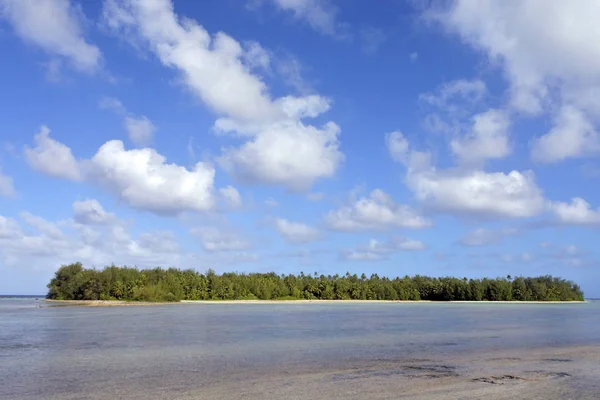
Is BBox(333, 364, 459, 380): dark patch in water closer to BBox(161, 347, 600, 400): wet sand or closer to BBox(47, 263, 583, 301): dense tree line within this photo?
BBox(161, 347, 600, 400): wet sand

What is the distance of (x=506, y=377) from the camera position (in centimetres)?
1708

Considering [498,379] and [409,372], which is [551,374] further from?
[409,372]

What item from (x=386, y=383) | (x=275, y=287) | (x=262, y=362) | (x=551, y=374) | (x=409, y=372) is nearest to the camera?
(x=386, y=383)

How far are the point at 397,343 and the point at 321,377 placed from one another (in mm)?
12839

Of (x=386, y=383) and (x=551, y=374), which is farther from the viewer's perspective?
(x=551, y=374)

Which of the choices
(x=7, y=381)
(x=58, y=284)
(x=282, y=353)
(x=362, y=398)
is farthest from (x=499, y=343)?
(x=58, y=284)

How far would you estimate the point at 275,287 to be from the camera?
13738 cm

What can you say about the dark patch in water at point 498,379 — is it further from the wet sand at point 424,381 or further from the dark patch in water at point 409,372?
the dark patch in water at point 409,372

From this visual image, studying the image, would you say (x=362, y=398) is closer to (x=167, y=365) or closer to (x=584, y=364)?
(x=167, y=365)

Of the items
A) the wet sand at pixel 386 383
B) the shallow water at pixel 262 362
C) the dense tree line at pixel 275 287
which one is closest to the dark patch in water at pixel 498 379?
the wet sand at pixel 386 383

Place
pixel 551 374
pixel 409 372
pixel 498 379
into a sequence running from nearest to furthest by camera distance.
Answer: pixel 498 379 → pixel 551 374 → pixel 409 372

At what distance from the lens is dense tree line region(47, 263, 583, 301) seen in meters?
106

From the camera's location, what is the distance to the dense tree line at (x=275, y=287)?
349 feet

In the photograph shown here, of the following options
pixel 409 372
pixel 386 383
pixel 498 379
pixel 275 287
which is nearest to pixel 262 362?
pixel 409 372
